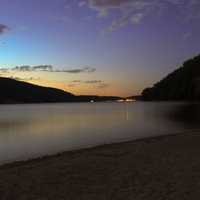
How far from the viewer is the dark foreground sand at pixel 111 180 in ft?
33.6

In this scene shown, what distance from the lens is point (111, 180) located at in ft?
39.1

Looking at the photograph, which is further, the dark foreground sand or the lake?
the lake

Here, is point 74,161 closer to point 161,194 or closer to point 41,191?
point 41,191

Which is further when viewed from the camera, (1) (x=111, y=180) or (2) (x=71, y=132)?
(2) (x=71, y=132)

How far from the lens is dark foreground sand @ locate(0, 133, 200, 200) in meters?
10.2

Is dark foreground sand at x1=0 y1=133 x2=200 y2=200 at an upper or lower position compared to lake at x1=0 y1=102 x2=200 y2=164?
upper

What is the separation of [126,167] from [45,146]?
17.5m

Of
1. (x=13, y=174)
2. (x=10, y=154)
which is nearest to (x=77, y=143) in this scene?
(x=10, y=154)

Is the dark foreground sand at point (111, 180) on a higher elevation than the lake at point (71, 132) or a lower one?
higher

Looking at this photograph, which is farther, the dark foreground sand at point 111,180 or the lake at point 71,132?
the lake at point 71,132

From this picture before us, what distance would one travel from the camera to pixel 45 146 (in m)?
30.7

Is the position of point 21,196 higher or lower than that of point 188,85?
lower

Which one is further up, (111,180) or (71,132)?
(111,180)

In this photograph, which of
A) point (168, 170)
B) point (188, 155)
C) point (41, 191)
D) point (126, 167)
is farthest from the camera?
point (188, 155)
